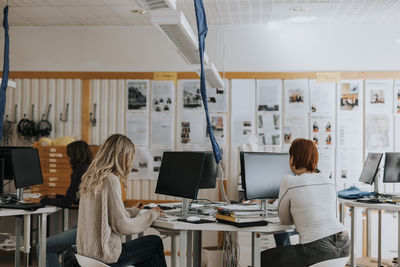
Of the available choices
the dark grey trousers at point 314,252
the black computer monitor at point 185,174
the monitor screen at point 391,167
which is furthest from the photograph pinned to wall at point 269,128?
the dark grey trousers at point 314,252

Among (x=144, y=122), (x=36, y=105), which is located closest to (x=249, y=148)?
(x=144, y=122)

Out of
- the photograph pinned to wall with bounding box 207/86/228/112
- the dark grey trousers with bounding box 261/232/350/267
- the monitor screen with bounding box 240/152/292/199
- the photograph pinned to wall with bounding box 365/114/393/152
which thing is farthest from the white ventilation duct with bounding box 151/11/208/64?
the photograph pinned to wall with bounding box 365/114/393/152

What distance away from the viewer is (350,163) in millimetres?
5781

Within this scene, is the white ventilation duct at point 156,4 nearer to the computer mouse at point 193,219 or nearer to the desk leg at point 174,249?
the computer mouse at point 193,219

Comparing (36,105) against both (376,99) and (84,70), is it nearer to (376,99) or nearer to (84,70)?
(84,70)

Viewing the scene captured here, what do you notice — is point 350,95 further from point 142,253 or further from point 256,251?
point 142,253

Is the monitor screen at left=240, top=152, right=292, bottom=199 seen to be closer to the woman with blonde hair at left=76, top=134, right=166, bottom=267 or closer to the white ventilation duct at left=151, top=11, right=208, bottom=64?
the woman with blonde hair at left=76, top=134, right=166, bottom=267

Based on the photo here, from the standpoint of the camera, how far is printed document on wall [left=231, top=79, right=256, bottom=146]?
19.4 feet

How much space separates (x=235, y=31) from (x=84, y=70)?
2078mm

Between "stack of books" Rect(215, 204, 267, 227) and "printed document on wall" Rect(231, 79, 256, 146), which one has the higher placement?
"printed document on wall" Rect(231, 79, 256, 146)

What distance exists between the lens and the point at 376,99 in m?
5.76

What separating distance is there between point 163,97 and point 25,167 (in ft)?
7.36

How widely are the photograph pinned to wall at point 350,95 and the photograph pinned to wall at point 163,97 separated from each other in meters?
2.16

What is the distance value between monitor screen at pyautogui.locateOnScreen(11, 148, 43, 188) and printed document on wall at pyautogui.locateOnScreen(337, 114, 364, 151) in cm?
361
